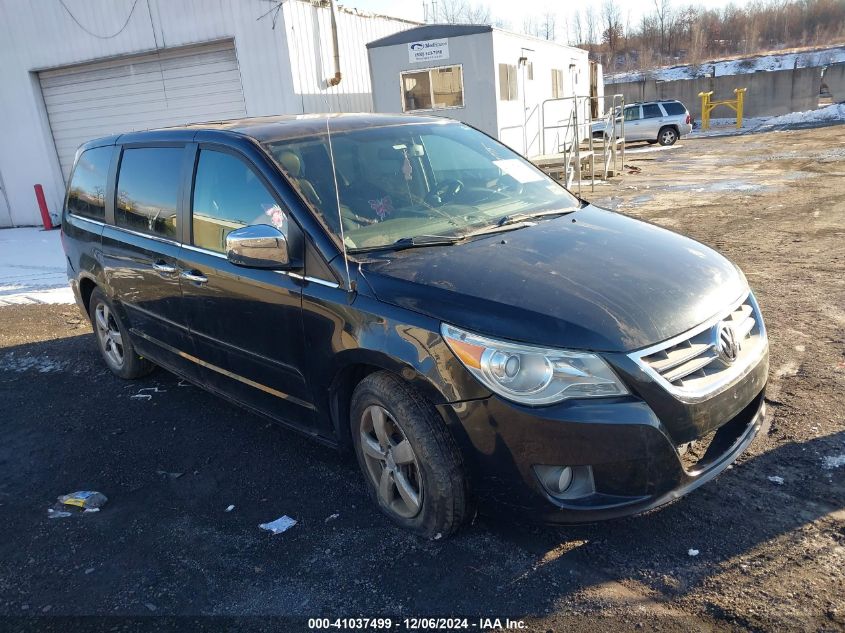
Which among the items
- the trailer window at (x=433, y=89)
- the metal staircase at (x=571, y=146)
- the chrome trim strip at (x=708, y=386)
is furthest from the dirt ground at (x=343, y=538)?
the metal staircase at (x=571, y=146)

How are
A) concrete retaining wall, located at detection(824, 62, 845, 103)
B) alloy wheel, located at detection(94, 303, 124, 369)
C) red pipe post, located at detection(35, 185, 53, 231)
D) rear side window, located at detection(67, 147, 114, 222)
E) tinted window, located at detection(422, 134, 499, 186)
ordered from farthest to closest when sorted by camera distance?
1. concrete retaining wall, located at detection(824, 62, 845, 103)
2. red pipe post, located at detection(35, 185, 53, 231)
3. alloy wheel, located at detection(94, 303, 124, 369)
4. rear side window, located at detection(67, 147, 114, 222)
5. tinted window, located at detection(422, 134, 499, 186)

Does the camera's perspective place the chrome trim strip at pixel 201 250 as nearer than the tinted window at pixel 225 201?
No

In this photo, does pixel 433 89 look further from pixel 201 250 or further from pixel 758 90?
pixel 758 90

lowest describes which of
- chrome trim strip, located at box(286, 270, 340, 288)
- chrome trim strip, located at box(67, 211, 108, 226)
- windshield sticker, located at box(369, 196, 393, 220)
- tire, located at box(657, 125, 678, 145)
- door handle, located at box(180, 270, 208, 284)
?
tire, located at box(657, 125, 678, 145)

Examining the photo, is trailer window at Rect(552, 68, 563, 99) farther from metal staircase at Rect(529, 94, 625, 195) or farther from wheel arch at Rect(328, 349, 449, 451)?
wheel arch at Rect(328, 349, 449, 451)

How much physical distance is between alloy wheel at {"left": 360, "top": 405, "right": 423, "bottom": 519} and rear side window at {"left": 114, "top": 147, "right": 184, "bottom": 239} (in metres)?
1.90

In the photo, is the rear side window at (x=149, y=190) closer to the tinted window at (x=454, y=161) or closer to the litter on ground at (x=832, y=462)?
the tinted window at (x=454, y=161)

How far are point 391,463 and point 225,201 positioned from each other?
1.75 metres

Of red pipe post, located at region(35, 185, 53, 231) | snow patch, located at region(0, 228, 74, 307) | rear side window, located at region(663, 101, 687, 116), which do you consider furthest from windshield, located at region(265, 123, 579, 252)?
rear side window, located at region(663, 101, 687, 116)

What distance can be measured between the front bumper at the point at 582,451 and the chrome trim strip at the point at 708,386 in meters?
0.04

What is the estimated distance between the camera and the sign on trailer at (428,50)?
13.3 meters

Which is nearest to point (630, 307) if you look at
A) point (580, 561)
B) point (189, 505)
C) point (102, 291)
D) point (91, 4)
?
point (580, 561)

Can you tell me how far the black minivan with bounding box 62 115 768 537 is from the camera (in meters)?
2.55

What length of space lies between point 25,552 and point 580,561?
2.62m
